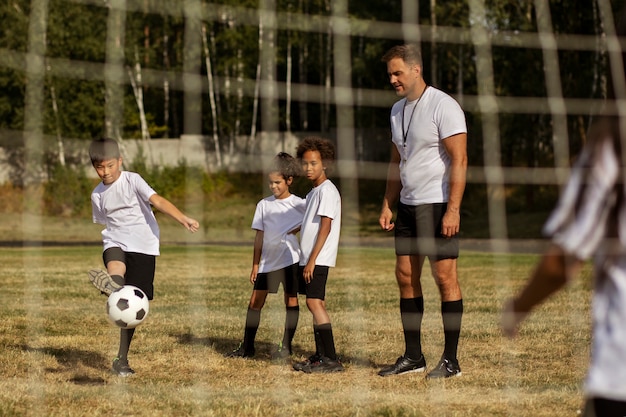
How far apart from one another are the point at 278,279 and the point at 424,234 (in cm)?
131

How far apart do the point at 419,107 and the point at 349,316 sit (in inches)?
134

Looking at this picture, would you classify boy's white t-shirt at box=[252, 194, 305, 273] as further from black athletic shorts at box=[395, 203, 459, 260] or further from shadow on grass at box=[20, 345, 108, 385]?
shadow on grass at box=[20, 345, 108, 385]

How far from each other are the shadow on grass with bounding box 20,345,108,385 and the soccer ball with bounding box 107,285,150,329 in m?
0.38

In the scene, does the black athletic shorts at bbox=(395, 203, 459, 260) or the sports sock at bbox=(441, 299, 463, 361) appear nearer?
the black athletic shorts at bbox=(395, 203, 459, 260)

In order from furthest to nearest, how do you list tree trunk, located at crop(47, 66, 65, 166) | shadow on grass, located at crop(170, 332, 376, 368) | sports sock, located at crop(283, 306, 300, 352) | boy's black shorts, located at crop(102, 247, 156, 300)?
tree trunk, located at crop(47, 66, 65, 166)
sports sock, located at crop(283, 306, 300, 352)
shadow on grass, located at crop(170, 332, 376, 368)
boy's black shorts, located at crop(102, 247, 156, 300)

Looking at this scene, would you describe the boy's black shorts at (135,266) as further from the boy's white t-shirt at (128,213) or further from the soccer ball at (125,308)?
the soccer ball at (125,308)

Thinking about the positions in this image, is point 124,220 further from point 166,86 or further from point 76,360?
point 166,86

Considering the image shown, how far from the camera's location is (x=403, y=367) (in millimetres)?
5836

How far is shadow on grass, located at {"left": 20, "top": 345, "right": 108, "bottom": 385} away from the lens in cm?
570

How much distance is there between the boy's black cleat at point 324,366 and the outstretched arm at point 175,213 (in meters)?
1.10

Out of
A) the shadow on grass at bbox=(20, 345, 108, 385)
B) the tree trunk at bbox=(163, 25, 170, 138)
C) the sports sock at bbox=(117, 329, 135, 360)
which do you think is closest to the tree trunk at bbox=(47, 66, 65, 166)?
the tree trunk at bbox=(163, 25, 170, 138)

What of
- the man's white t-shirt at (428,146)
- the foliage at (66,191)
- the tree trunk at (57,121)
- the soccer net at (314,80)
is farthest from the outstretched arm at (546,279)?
the tree trunk at (57,121)

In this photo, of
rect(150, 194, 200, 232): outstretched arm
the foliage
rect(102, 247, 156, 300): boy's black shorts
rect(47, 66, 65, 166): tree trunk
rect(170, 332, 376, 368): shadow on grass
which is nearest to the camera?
rect(150, 194, 200, 232): outstretched arm

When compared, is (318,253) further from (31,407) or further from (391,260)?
(391,260)
